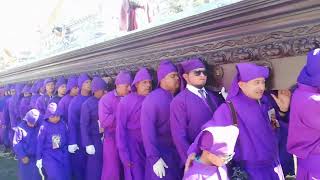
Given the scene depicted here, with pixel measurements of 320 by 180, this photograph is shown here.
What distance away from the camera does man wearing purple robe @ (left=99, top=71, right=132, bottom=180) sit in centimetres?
468

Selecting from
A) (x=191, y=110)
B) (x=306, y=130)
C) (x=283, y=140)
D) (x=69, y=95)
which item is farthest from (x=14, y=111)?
(x=306, y=130)

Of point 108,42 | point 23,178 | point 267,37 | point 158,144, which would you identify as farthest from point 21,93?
point 267,37

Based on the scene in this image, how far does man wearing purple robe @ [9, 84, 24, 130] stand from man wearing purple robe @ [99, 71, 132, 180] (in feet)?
14.7

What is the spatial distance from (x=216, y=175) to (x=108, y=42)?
2879mm

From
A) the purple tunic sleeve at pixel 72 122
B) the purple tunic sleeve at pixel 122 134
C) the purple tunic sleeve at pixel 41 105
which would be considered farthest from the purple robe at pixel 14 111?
the purple tunic sleeve at pixel 122 134

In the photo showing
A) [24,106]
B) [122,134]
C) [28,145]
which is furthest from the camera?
[24,106]

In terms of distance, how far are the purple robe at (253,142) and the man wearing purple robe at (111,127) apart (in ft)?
6.79

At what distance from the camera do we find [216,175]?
96.3 inches

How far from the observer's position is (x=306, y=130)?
2.40m

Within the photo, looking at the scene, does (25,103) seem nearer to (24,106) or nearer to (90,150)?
(24,106)

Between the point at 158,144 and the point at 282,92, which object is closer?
the point at 282,92

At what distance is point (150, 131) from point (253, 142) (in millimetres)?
1187

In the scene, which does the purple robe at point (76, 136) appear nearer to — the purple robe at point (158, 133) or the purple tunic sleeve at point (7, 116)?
the purple robe at point (158, 133)

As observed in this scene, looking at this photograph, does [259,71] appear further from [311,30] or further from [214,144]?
[214,144]
